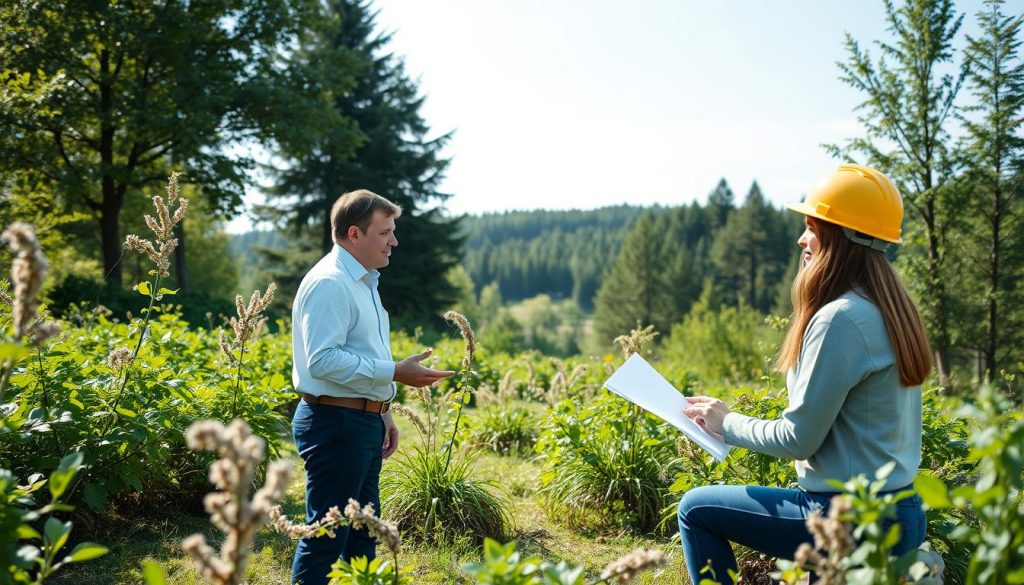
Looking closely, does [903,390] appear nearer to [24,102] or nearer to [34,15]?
[24,102]

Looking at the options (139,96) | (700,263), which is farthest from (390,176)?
(700,263)

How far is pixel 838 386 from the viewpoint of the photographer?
6.81ft

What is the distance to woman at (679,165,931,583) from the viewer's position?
2096 millimetres

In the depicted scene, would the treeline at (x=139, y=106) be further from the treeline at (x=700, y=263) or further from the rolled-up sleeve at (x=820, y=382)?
the treeline at (x=700, y=263)

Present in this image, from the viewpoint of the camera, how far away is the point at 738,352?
2352 cm

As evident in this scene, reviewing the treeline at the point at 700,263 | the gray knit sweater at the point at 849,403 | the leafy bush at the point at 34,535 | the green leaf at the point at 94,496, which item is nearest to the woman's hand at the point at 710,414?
the gray knit sweater at the point at 849,403

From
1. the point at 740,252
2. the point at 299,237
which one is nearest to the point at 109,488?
the point at 299,237

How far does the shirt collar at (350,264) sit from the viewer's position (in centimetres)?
301

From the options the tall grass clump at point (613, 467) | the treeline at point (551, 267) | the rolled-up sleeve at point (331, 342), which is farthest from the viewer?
the treeline at point (551, 267)

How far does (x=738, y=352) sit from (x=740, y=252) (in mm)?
40340

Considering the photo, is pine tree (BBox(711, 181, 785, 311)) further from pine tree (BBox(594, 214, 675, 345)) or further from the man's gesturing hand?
the man's gesturing hand

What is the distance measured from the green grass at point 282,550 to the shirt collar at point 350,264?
1467 millimetres

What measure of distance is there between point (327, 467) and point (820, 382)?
6.41 ft

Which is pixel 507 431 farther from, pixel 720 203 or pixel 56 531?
pixel 720 203
